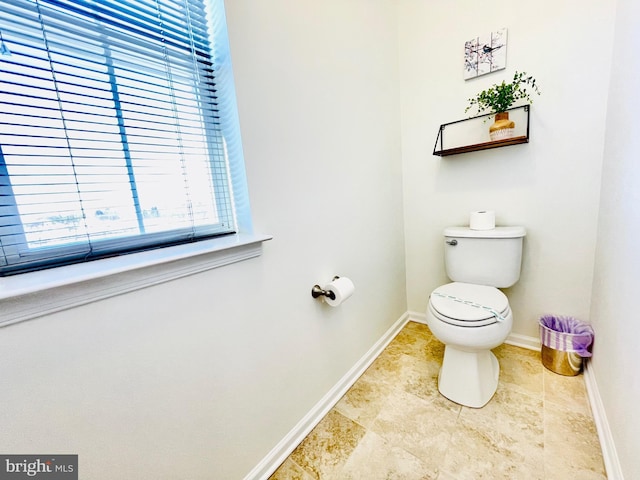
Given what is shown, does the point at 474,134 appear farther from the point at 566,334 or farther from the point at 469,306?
the point at 566,334

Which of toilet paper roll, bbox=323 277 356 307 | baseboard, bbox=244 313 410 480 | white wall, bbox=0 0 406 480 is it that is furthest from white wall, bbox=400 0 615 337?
toilet paper roll, bbox=323 277 356 307

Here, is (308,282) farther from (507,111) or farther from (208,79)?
(507,111)

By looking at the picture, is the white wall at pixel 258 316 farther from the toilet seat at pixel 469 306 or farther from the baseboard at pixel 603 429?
the baseboard at pixel 603 429

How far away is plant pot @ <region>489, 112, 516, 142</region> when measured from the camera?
137 centimetres

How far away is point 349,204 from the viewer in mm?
1360

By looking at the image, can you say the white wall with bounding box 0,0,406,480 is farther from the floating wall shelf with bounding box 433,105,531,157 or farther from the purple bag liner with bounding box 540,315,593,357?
the purple bag liner with bounding box 540,315,593,357

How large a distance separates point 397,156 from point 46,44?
167 cm

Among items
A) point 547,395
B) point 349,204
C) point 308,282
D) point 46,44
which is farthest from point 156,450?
point 547,395

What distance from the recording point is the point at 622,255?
945 mm

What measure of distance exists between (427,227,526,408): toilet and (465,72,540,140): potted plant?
1.77ft

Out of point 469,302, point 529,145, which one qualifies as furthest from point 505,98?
point 469,302

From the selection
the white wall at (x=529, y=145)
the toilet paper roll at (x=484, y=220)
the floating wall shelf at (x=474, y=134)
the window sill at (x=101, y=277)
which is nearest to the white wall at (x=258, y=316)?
the window sill at (x=101, y=277)

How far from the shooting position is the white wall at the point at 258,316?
58 centimetres

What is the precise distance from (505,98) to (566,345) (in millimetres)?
1338
